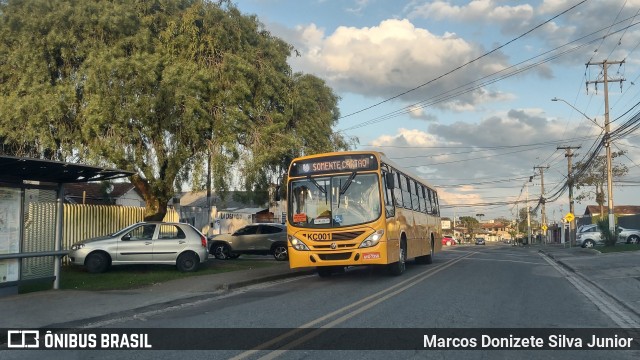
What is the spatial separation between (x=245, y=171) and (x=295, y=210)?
13.9 ft

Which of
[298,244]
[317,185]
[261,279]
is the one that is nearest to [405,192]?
[317,185]

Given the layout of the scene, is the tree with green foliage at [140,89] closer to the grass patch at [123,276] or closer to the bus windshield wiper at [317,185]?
the grass patch at [123,276]

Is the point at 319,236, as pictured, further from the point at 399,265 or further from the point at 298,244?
the point at 399,265

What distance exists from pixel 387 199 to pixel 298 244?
2.60 meters

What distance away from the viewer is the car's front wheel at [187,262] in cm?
1745

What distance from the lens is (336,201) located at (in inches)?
579

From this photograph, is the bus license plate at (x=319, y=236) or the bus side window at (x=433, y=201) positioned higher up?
the bus side window at (x=433, y=201)

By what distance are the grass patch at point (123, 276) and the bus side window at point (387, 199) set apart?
6.03m

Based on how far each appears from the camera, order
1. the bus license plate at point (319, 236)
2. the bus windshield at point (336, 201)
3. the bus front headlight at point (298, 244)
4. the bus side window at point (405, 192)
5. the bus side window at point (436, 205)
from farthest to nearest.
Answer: the bus side window at point (436, 205) < the bus side window at point (405, 192) < the bus front headlight at point (298, 244) < the bus windshield at point (336, 201) < the bus license plate at point (319, 236)

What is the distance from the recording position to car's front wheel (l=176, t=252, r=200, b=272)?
17.5 m

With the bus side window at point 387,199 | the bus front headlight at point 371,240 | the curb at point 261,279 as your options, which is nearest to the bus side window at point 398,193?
the bus side window at point 387,199

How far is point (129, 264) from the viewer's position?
17.1 metres

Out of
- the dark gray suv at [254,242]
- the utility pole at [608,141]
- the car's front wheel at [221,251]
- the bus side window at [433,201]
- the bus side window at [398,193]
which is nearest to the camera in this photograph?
the bus side window at [398,193]

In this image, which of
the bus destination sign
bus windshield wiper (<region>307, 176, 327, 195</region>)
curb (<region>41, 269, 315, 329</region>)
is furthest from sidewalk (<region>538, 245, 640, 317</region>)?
curb (<region>41, 269, 315, 329</region>)
